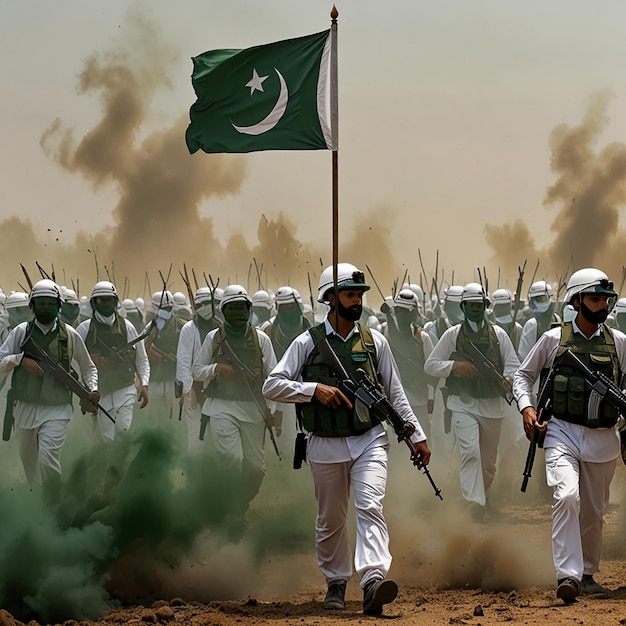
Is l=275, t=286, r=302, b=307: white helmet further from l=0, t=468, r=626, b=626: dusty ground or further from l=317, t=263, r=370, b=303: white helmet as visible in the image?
l=317, t=263, r=370, b=303: white helmet

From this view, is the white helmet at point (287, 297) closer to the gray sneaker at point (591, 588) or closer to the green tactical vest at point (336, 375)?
the green tactical vest at point (336, 375)

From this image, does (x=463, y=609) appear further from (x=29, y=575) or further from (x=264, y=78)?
(x=264, y=78)

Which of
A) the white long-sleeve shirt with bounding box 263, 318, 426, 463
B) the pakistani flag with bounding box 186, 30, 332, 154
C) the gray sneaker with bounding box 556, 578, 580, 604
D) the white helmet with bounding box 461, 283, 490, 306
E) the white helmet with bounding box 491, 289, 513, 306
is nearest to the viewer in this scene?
the gray sneaker with bounding box 556, 578, 580, 604

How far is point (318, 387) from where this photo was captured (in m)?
7.43

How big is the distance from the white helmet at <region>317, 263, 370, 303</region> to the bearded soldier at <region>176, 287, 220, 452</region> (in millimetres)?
3615

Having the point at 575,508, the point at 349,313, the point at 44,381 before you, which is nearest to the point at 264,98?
the point at 349,313

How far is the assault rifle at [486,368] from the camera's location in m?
11.5

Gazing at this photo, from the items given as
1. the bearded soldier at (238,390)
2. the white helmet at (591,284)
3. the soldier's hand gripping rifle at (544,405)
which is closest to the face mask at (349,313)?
the soldier's hand gripping rifle at (544,405)

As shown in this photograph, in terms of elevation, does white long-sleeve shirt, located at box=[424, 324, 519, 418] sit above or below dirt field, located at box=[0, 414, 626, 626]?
above

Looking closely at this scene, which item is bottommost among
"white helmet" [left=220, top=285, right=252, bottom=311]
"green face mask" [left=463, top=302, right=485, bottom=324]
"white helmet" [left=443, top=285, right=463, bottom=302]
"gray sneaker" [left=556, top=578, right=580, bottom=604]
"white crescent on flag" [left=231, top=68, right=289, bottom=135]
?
"gray sneaker" [left=556, top=578, right=580, bottom=604]

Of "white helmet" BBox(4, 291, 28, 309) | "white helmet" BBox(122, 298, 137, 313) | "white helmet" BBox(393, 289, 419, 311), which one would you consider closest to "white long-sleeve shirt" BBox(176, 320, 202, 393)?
"white helmet" BBox(393, 289, 419, 311)

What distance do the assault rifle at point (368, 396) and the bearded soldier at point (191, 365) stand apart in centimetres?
391

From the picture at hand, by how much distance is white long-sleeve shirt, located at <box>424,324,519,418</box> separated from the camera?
11.6 meters

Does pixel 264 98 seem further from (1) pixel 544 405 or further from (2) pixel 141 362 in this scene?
(2) pixel 141 362
